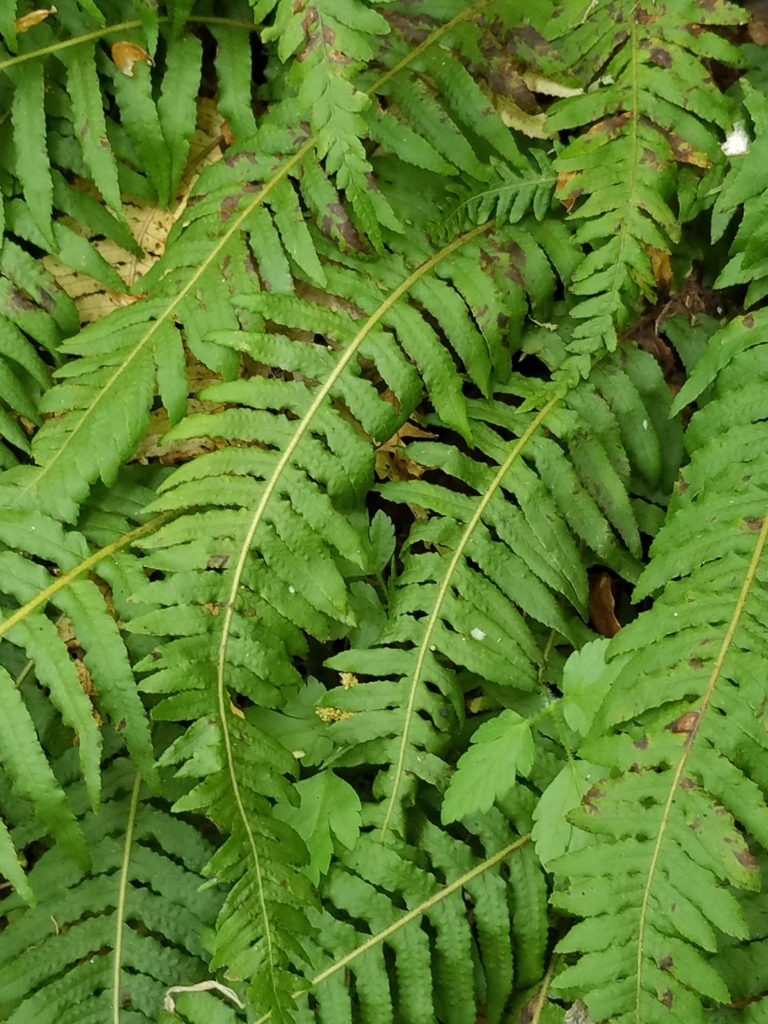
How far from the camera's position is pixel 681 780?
5.05 feet

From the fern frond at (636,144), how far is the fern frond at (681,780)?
0.43 metres

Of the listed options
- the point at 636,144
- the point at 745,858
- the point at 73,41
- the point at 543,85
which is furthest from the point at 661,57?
the point at 745,858

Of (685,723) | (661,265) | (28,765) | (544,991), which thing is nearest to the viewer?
(685,723)

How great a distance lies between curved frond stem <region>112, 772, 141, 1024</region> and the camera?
1.90 meters

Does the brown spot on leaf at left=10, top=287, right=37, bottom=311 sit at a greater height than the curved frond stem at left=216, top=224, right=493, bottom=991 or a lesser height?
greater

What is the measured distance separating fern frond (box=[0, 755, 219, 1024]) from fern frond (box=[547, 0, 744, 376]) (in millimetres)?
1516

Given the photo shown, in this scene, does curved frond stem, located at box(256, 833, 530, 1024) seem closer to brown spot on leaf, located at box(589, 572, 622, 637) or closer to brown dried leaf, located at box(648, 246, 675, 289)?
brown spot on leaf, located at box(589, 572, 622, 637)

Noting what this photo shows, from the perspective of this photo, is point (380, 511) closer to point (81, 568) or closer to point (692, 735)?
point (81, 568)

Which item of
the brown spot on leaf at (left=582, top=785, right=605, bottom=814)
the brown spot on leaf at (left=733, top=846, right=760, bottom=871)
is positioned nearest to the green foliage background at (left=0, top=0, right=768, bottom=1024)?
the brown spot on leaf at (left=582, top=785, right=605, bottom=814)

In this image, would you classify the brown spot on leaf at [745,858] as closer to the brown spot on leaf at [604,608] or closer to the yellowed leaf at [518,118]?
the brown spot on leaf at [604,608]

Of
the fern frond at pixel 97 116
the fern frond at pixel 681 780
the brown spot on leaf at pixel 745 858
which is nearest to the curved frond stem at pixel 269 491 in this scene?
the fern frond at pixel 97 116

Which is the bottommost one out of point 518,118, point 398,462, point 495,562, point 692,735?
point 692,735

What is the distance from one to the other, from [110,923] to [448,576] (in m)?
1.12

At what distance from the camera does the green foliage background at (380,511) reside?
1.67 m
